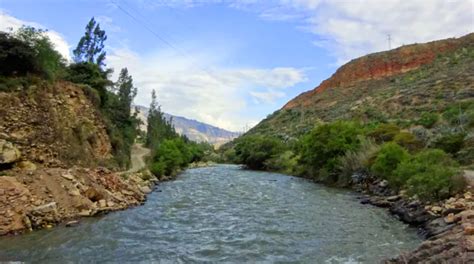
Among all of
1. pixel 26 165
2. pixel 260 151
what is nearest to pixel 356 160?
pixel 26 165

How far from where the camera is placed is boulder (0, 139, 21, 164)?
21.6m

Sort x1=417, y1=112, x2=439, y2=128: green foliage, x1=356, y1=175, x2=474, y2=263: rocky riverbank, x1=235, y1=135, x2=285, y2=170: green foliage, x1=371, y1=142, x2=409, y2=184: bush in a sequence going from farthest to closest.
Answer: x1=235, y1=135, x2=285, y2=170: green foliage < x1=417, y1=112, x2=439, y2=128: green foliage < x1=371, y1=142, x2=409, y2=184: bush < x1=356, y1=175, x2=474, y2=263: rocky riverbank

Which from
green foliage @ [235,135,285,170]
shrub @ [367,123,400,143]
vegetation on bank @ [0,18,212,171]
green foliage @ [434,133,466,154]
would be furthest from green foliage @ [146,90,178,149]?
green foliage @ [434,133,466,154]

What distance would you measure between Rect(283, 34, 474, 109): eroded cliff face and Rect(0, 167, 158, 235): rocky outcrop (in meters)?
90.8

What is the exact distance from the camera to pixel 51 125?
27219 mm

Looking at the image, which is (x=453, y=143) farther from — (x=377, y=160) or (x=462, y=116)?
(x=462, y=116)

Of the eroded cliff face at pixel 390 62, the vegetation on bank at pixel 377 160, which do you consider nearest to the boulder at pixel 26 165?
the vegetation on bank at pixel 377 160

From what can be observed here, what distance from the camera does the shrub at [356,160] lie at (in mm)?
37784

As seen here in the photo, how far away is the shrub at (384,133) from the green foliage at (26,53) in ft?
107

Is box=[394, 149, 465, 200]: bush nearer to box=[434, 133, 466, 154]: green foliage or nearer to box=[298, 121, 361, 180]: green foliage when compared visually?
box=[434, 133, 466, 154]: green foliage

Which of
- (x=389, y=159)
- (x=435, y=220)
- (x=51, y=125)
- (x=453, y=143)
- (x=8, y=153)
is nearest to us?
(x=435, y=220)

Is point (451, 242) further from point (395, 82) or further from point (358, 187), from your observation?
point (395, 82)

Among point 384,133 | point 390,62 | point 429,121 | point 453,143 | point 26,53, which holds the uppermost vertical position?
point 390,62

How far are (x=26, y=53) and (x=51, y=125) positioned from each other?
4.66 metres
